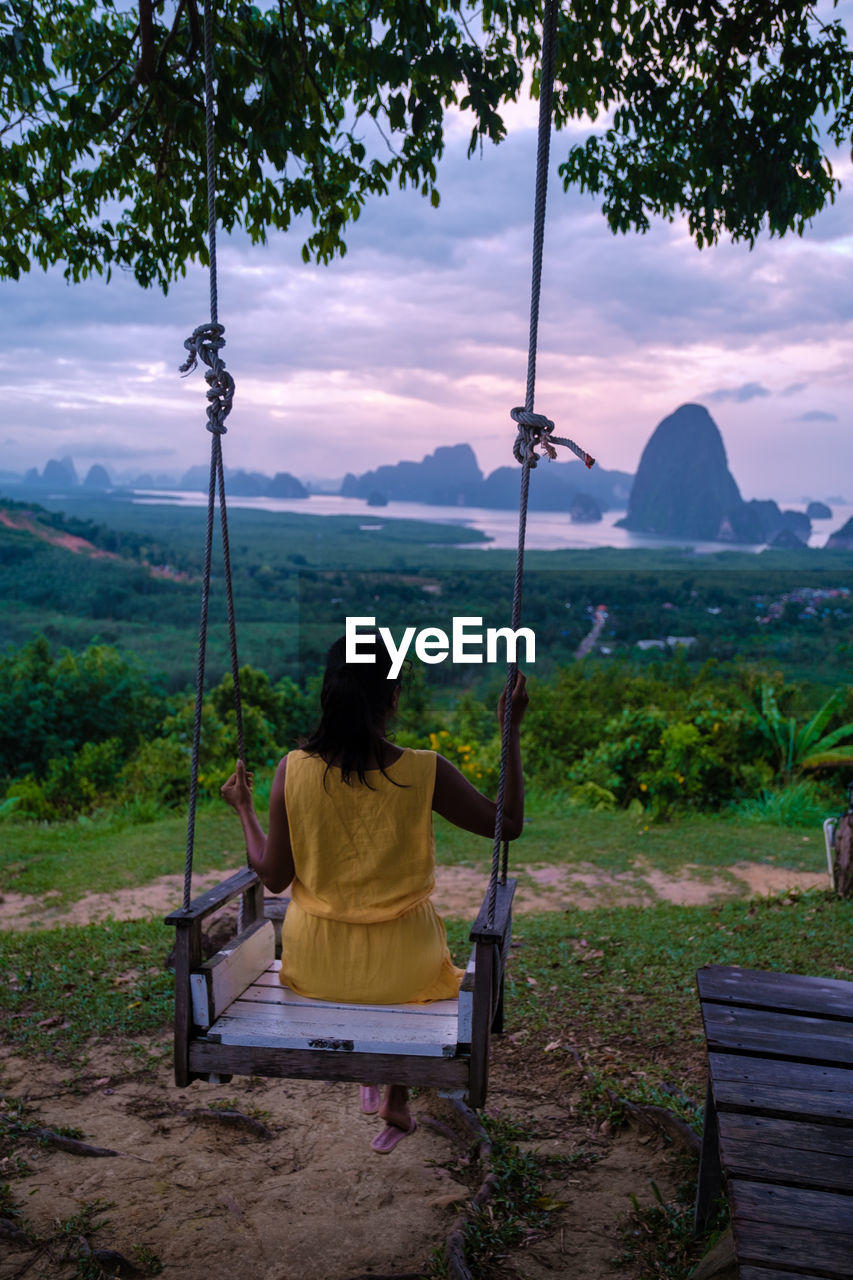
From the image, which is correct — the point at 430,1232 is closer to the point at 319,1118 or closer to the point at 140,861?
the point at 319,1118

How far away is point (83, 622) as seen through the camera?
19344mm

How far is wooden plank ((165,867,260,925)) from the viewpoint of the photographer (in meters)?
2.30

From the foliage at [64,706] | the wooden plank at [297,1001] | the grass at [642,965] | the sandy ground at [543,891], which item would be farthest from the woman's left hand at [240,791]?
the foliage at [64,706]

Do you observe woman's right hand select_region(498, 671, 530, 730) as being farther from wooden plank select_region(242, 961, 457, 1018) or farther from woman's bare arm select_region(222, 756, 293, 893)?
wooden plank select_region(242, 961, 457, 1018)

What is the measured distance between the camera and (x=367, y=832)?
237cm

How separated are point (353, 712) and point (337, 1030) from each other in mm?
734

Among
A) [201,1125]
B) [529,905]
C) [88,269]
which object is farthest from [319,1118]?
[88,269]

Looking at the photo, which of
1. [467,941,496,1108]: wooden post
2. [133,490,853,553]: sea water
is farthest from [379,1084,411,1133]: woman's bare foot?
[133,490,853,553]: sea water

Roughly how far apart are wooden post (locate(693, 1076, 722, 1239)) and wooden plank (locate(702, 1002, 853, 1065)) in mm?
229

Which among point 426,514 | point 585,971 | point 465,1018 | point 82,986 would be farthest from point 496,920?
point 426,514

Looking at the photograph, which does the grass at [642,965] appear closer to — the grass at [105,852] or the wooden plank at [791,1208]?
the wooden plank at [791,1208]

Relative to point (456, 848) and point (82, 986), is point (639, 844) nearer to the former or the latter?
point (456, 848)

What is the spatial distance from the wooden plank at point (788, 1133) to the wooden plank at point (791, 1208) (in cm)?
13

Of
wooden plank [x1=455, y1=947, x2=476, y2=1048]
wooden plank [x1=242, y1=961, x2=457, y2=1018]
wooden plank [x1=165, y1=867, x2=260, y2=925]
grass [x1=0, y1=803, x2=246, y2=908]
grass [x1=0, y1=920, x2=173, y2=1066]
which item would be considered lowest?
grass [x1=0, y1=803, x2=246, y2=908]
